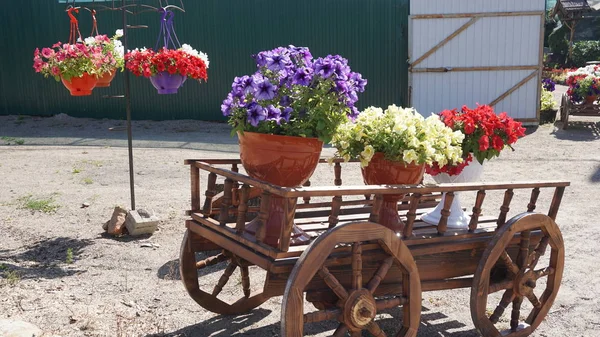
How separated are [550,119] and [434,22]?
10.0 feet

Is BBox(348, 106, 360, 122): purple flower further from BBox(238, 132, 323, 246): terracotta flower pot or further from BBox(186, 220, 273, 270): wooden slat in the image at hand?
BBox(186, 220, 273, 270): wooden slat

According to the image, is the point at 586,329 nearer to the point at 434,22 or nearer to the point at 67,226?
the point at 67,226

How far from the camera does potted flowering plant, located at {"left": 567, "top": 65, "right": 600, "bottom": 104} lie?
463 inches

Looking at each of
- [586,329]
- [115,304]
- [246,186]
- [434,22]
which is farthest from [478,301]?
[434,22]

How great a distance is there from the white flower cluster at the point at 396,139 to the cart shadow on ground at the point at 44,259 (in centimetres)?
244

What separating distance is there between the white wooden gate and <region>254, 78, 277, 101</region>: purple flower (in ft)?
31.0

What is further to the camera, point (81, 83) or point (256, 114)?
point (81, 83)

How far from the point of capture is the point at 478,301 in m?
3.33

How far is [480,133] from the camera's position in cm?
377

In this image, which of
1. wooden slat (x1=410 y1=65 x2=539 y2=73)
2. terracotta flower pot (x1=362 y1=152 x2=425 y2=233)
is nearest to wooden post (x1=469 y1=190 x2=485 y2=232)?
terracotta flower pot (x1=362 y1=152 x2=425 y2=233)

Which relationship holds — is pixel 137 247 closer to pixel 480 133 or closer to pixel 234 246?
pixel 234 246

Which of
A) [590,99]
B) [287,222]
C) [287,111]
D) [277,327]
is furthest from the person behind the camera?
[590,99]

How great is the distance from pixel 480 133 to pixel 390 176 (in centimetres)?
78

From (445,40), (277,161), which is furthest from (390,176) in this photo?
(445,40)
